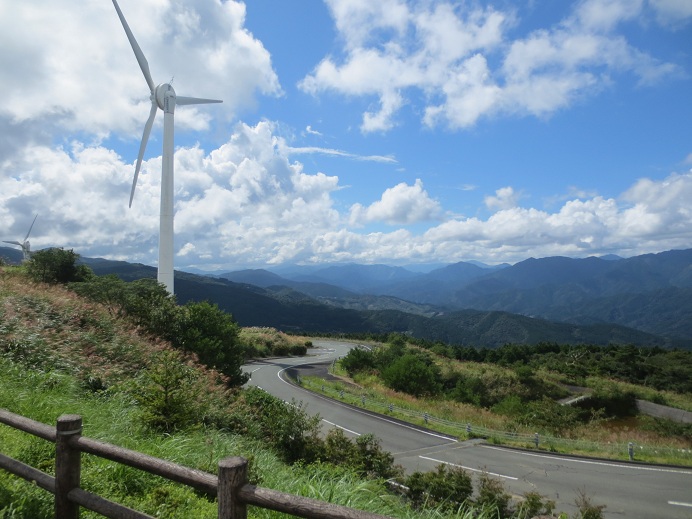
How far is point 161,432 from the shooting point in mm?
7301

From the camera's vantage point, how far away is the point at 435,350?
58.4 metres

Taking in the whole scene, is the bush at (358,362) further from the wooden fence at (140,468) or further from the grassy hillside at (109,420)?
the wooden fence at (140,468)

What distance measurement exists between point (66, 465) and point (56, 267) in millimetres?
26466

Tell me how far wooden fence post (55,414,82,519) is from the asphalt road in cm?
808

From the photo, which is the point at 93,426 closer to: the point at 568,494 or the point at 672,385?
the point at 568,494

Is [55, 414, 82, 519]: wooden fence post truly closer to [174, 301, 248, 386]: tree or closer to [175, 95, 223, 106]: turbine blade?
[174, 301, 248, 386]: tree

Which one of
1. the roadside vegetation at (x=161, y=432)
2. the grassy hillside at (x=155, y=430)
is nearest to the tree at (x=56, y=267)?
the roadside vegetation at (x=161, y=432)

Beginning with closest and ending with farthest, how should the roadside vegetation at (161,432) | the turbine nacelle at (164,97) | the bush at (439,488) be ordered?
the roadside vegetation at (161,432)
the bush at (439,488)
the turbine nacelle at (164,97)

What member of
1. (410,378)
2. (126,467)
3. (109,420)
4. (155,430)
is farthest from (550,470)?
(410,378)

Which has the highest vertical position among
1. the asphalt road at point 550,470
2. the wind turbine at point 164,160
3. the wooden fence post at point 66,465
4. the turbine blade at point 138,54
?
the turbine blade at point 138,54

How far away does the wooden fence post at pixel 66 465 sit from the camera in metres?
3.76

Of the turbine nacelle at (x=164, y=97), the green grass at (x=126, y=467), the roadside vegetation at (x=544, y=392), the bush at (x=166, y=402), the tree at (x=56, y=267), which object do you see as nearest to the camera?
the green grass at (x=126, y=467)

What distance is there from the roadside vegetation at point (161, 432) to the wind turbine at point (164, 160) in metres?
13.4

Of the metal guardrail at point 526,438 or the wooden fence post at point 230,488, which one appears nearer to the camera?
the wooden fence post at point 230,488
